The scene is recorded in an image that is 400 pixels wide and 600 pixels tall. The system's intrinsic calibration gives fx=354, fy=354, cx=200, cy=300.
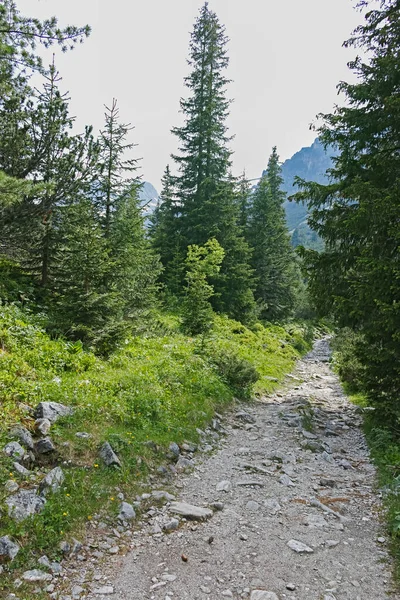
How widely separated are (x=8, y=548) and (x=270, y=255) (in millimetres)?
32324

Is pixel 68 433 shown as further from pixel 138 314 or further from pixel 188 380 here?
pixel 138 314

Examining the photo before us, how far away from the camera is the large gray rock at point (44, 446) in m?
5.66

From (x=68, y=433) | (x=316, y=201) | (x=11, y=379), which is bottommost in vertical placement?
(x=68, y=433)

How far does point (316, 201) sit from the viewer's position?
1295 cm

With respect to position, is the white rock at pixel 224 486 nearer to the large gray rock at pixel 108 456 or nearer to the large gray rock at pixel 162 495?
the large gray rock at pixel 162 495

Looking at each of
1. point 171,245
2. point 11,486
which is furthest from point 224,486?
point 171,245

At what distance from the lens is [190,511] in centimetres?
552

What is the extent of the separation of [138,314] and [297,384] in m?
7.74

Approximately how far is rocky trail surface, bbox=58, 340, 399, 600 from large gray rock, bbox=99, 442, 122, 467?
0.91m

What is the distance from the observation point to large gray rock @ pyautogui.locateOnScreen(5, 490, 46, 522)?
14.5 feet

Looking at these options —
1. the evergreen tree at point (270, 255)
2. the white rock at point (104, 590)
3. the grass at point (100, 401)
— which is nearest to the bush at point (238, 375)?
the grass at point (100, 401)

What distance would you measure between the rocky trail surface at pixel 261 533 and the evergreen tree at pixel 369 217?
2.63 meters

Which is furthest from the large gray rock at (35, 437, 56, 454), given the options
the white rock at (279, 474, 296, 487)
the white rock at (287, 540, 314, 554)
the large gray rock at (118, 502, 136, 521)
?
the white rock at (279, 474, 296, 487)

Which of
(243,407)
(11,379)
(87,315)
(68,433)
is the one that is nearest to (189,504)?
(68,433)
